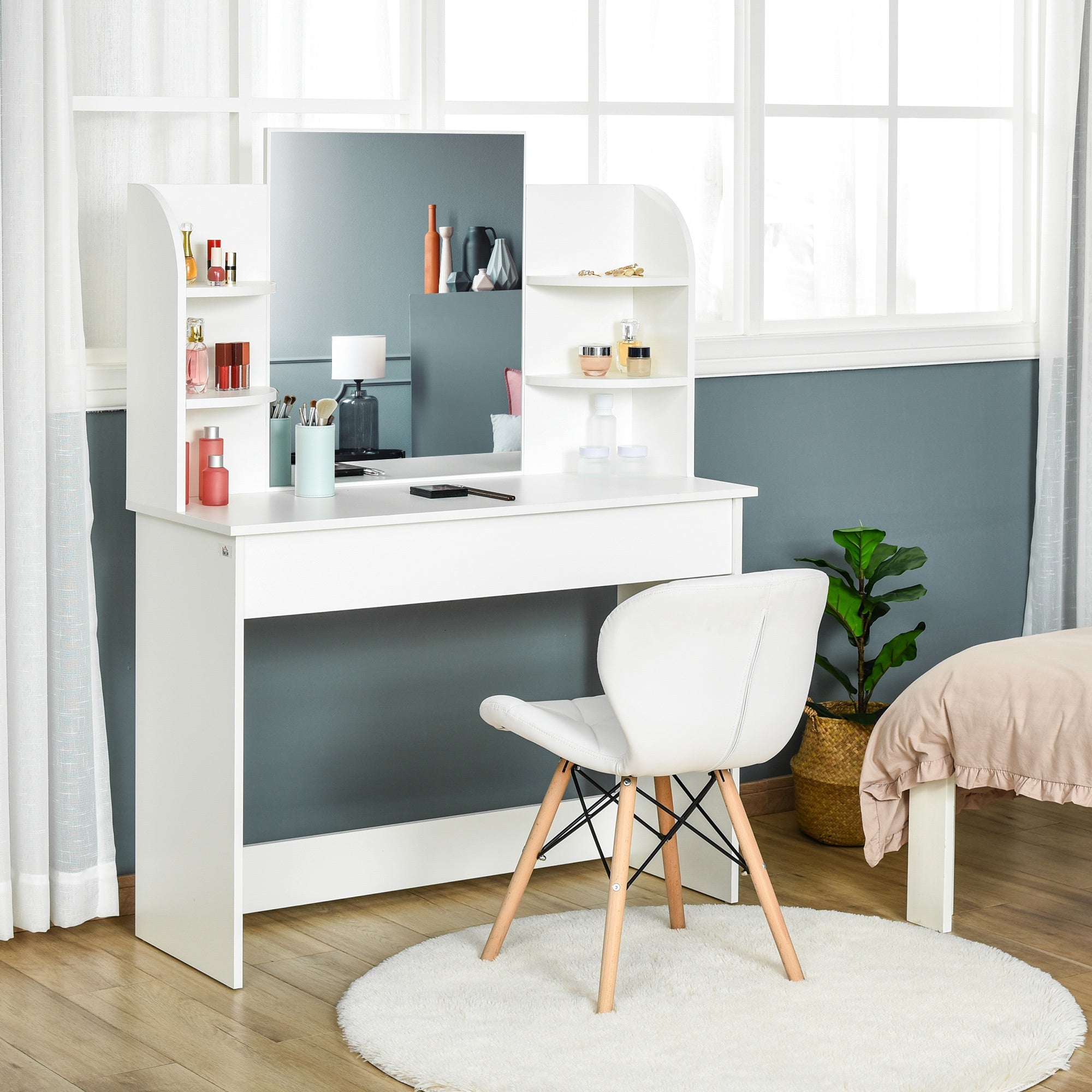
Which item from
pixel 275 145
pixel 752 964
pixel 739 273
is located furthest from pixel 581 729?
pixel 739 273

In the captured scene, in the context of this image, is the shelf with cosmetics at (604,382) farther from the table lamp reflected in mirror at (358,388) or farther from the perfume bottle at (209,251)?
the perfume bottle at (209,251)

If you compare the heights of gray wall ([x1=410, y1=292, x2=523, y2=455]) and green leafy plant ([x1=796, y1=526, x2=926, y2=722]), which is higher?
gray wall ([x1=410, y1=292, x2=523, y2=455])

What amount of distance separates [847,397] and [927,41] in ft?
3.00

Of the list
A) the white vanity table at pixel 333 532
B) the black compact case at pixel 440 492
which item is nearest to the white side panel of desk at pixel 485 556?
the white vanity table at pixel 333 532

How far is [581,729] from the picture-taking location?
279 cm

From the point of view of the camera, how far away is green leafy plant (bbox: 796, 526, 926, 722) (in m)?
3.79

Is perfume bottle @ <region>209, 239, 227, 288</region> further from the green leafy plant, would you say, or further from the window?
the green leafy plant

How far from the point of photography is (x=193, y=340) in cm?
304

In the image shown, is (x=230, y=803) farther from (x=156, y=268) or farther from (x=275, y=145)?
(x=275, y=145)

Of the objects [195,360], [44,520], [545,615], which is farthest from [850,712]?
[44,520]

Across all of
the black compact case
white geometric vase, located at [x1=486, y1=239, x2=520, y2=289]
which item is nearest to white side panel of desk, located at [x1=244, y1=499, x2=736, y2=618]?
the black compact case

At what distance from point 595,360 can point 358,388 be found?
0.51 metres

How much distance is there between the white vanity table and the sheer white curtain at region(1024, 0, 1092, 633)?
1288 mm

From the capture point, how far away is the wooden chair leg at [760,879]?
284 centimetres
